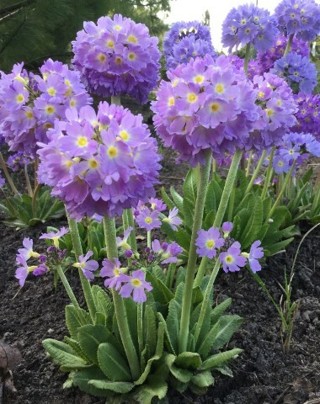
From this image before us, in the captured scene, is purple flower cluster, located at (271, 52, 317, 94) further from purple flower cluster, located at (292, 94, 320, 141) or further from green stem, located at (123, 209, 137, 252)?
green stem, located at (123, 209, 137, 252)

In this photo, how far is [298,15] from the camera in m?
3.22

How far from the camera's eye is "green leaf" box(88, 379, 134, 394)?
2.06m

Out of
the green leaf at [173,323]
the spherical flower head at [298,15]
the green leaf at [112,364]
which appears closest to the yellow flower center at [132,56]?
the green leaf at [173,323]

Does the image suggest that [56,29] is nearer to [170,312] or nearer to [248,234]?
[248,234]

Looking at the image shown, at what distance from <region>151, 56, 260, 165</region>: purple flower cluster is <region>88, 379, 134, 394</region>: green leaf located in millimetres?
847

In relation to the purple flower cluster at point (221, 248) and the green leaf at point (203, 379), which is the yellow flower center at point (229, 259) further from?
the green leaf at point (203, 379)

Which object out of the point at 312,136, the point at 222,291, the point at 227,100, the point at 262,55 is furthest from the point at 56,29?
the point at 227,100

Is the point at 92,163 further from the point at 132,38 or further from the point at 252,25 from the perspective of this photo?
the point at 252,25

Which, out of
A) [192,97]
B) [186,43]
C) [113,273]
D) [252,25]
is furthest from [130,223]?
[252,25]

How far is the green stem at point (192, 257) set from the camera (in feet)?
6.04

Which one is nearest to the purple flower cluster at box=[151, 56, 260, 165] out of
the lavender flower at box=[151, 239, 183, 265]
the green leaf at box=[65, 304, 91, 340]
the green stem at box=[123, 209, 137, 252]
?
the lavender flower at box=[151, 239, 183, 265]

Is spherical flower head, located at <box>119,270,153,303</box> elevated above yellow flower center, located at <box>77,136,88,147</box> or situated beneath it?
situated beneath

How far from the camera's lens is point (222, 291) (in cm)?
293

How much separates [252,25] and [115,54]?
3.86ft
